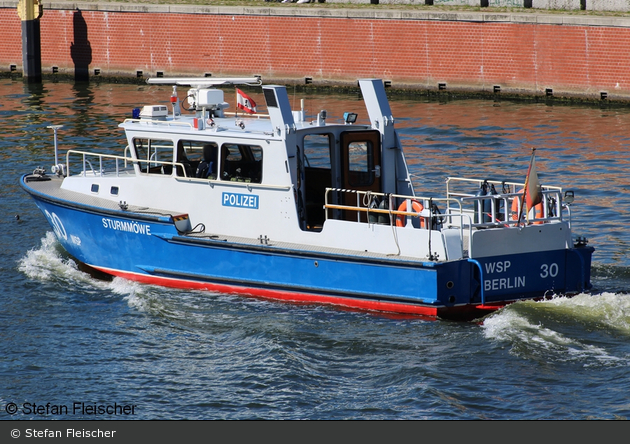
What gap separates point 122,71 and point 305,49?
783 centimetres

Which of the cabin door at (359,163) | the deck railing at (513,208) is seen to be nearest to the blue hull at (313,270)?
the deck railing at (513,208)

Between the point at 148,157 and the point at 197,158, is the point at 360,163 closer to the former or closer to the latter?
the point at 197,158

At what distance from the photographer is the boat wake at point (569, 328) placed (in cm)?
1090

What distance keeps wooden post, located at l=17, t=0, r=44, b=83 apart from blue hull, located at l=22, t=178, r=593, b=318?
22146 mm

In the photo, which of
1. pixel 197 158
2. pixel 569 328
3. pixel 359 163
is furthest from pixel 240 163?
pixel 569 328

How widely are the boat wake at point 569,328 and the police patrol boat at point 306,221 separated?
0.34m

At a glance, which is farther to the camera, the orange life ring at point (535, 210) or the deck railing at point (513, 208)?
the orange life ring at point (535, 210)

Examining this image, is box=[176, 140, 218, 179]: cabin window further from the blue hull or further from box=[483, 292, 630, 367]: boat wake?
box=[483, 292, 630, 367]: boat wake

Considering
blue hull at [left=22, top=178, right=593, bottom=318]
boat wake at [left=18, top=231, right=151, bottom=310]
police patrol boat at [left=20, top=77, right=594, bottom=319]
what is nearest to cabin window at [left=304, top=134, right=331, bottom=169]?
police patrol boat at [left=20, top=77, right=594, bottom=319]

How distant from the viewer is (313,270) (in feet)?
41.6

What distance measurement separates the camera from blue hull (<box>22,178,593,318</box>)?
39.1 feet

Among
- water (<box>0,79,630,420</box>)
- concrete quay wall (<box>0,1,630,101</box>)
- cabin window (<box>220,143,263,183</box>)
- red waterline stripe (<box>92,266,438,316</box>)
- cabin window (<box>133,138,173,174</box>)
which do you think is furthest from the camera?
concrete quay wall (<box>0,1,630,101</box>)

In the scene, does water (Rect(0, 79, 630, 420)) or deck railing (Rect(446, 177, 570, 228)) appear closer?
water (Rect(0, 79, 630, 420))

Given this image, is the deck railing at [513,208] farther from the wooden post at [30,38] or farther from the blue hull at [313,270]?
the wooden post at [30,38]
